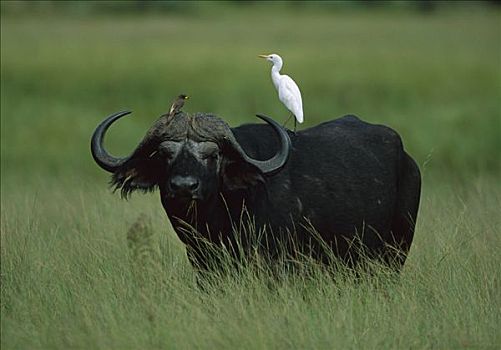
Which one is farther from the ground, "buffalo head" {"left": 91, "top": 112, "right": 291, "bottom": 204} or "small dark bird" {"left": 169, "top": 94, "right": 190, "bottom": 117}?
"small dark bird" {"left": 169, "top": 94, "right": 190, "bottom": 117}

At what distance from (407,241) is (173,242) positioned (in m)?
1.72

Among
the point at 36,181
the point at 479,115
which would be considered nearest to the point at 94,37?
the point at 479,115

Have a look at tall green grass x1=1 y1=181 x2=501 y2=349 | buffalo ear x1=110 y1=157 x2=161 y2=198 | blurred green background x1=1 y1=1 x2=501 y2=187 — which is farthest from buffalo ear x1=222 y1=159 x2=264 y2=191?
blurred green background x1=1 y1=1 x2=501 y2=187

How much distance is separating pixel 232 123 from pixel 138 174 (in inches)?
484

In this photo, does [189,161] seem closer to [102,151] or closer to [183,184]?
[183,184]

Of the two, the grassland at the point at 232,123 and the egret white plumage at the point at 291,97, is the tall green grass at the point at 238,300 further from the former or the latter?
the egret white plumage at the point at 291,97

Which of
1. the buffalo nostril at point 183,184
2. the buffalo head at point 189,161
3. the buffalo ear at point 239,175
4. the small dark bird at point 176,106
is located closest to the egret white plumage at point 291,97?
the buffalo head at point 189,161

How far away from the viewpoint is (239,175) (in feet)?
23.0

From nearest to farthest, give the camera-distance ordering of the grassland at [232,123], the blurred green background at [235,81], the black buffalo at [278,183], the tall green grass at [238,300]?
the tall green grass at [238,300], the grassland at [232,123], the black buffalo at [278,183], the blurred green background at [235,81]

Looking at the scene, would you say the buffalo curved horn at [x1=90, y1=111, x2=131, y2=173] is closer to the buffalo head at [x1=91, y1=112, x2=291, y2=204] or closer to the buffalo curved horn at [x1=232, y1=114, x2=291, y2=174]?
the buffalo head at [x1=91, y1=112, x2=291, y2=204]

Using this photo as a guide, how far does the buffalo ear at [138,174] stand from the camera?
7.01 metres

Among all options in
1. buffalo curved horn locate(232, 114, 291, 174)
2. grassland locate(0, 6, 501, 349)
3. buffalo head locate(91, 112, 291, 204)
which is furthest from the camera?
buffalo curved horn locate(232, 114, 291, 174)

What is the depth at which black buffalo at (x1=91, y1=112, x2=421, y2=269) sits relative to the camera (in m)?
6.75

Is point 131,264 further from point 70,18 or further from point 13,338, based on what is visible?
point 70,18
